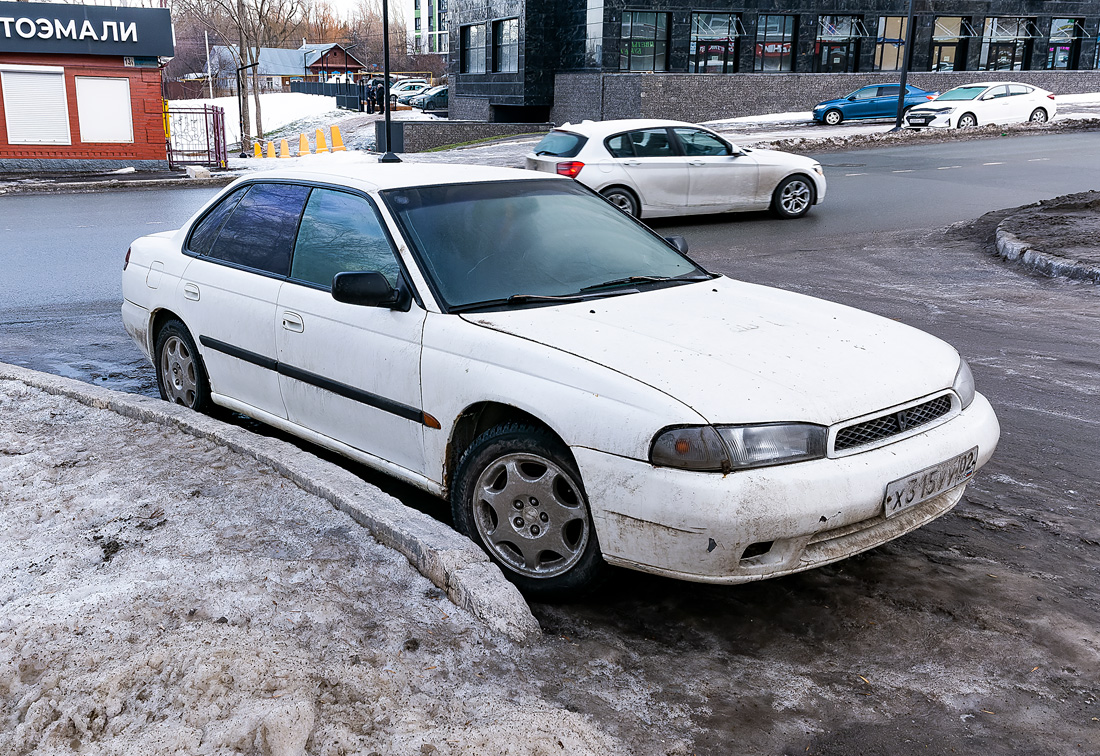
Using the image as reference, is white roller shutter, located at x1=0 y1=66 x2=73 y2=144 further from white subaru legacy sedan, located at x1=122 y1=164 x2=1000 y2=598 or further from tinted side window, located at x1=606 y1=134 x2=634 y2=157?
white subaru legacy sedan, located at x1=122 y1=164 x2=1000 y2=598

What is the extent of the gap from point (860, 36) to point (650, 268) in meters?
41.0

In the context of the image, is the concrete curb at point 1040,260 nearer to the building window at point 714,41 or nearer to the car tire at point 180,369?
the car tire at point 180,369

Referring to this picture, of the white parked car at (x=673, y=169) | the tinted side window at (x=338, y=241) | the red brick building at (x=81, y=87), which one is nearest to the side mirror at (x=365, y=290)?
the tinted side window at (x=338, y=241)

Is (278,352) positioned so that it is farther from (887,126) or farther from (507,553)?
(887,126)

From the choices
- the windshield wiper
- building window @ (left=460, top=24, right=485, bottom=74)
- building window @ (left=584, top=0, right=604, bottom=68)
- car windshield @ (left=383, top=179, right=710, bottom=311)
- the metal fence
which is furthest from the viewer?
building window @ (left=460, top=24, right=485, bottom=74)

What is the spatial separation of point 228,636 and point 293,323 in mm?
1936

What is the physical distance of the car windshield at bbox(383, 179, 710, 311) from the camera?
416 centimetres

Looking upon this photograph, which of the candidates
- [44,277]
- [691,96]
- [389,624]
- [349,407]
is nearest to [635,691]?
[389,624]

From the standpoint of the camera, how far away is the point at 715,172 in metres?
14.3

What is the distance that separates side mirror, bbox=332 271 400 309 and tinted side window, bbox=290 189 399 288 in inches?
5.0

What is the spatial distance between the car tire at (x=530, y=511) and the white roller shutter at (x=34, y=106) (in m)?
26.8

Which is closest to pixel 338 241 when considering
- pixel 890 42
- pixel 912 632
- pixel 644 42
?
pixel 912 632

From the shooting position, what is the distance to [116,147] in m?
27.0

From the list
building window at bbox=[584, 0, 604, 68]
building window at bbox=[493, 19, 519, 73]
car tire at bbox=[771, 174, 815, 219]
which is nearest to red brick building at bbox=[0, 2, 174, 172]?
building window at bbox=[584, 0, 604, 68]
